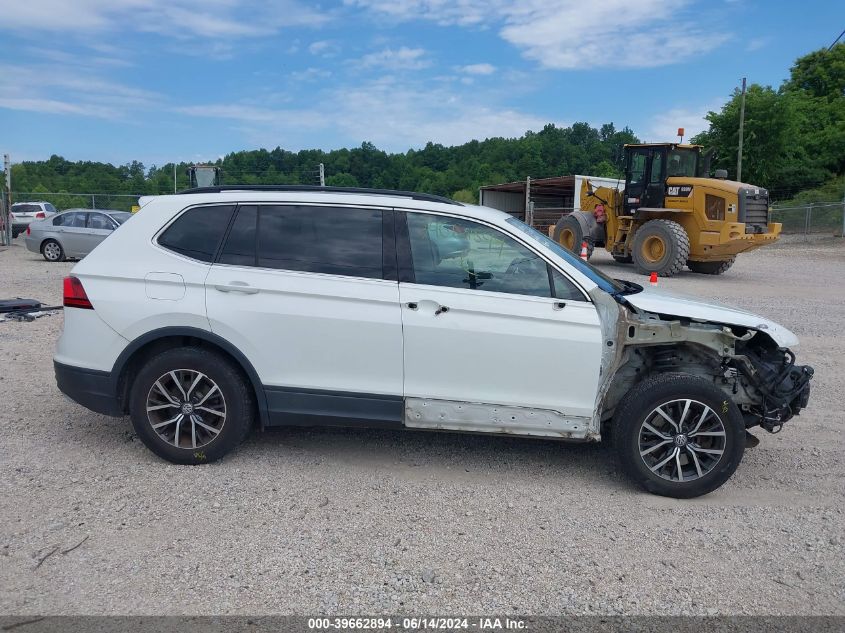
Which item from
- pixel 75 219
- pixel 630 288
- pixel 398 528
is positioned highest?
pixel 75 219

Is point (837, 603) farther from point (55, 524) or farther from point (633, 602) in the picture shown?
point (55, 524)

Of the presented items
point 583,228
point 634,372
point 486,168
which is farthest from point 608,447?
point 486,168

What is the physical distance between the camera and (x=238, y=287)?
4379 mm

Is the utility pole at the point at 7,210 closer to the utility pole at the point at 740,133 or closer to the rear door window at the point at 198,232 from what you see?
the rear door window at the point at 198,232

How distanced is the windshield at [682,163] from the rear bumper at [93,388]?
15.5 metres

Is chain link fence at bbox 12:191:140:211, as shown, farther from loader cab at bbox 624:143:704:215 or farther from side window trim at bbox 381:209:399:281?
side window trim at bbox 381:209:399:281

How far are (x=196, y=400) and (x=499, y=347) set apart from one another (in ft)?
6.68

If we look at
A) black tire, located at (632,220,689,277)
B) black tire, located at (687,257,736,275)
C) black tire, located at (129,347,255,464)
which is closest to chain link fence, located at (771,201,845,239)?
black tire, located at (687,257,736,275)

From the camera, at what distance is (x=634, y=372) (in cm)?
446

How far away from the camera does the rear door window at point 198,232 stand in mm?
4539

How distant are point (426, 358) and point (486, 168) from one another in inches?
2264

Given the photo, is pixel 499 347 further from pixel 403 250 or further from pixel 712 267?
pixel 712 267

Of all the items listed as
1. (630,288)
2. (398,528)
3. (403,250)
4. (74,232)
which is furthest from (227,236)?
(74,232)

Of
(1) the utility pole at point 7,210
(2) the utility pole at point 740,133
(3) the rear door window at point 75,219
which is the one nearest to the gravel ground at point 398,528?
(3) the rear door window at point 75,219
